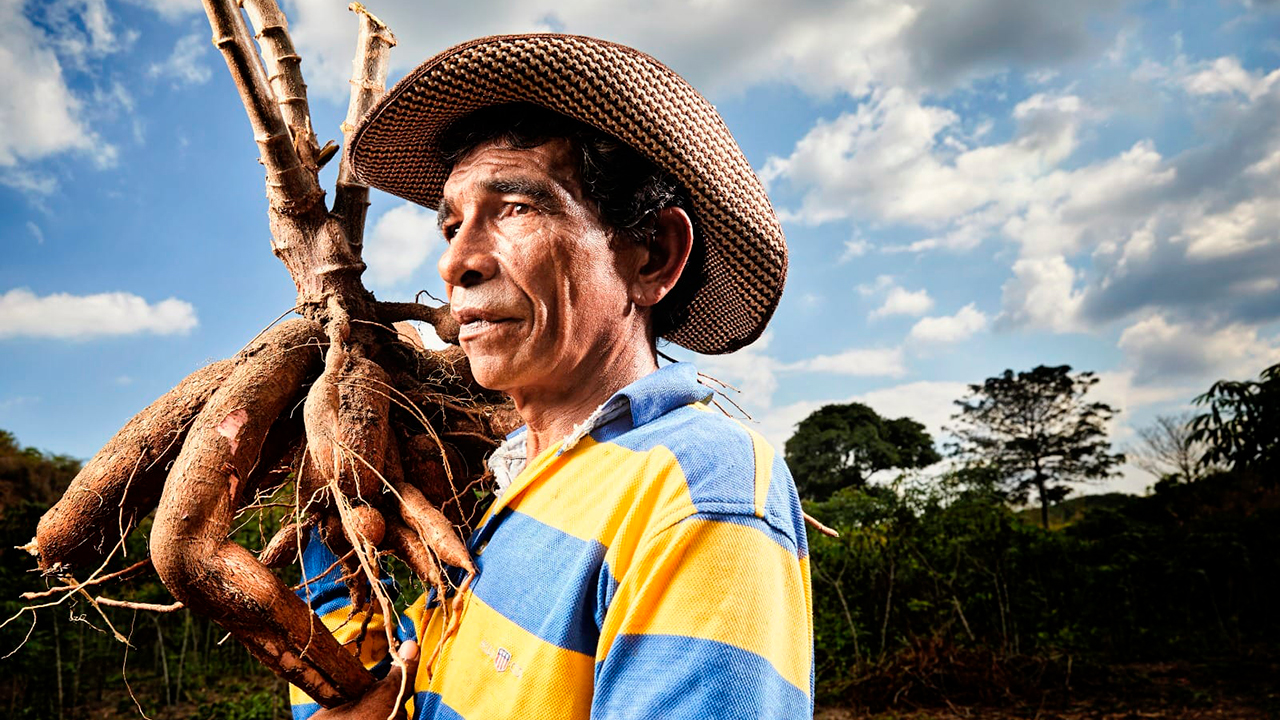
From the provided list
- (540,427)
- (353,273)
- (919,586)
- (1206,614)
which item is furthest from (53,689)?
(1206,614)

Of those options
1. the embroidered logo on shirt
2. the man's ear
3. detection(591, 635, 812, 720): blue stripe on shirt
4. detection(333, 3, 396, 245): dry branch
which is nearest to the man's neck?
the man's ear

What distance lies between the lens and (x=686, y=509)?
0.95 metres

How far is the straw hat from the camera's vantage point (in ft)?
4.40

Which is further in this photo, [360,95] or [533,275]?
[360,95]

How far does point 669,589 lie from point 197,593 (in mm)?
999

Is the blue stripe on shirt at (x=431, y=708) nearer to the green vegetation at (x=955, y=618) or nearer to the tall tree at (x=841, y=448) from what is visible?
the green vegetation at (x=955, y=618)

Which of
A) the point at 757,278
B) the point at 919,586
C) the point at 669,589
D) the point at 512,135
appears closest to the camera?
the point at 669,589

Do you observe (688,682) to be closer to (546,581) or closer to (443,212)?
(546,581)

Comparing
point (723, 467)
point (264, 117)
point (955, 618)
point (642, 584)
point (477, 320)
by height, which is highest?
point (264, 117)

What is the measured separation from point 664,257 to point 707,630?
29.8 inches

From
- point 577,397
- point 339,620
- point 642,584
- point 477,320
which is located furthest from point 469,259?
point 339,620

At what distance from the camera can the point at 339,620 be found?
172 centimetres

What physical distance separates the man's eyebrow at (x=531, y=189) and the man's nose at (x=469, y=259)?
0.08 m

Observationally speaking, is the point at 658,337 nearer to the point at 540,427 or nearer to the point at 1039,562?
the point at 540,427
